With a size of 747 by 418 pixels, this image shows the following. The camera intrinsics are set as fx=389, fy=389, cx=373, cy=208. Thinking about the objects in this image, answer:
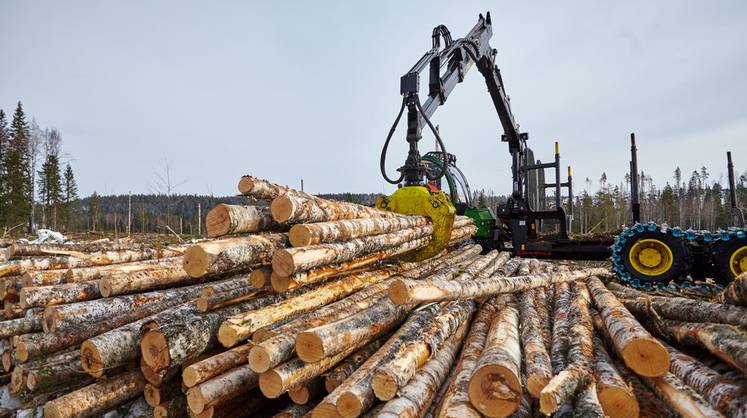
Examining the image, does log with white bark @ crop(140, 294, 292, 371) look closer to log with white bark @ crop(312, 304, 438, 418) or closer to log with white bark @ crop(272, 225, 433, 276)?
log with white bark @ crop(272, 225, 433, 276)

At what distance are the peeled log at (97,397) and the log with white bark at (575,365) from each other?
3074mm

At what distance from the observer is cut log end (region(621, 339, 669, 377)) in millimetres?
2523

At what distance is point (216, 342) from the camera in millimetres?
3236

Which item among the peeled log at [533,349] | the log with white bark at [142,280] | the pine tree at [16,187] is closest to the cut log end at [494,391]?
the peeled log at [533,349]

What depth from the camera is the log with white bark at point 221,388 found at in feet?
8.50

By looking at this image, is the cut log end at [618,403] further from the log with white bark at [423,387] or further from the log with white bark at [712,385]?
the log with white bark at [423,387]

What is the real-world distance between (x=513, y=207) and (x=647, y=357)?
28.4 ft

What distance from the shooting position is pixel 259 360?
262 centimetres

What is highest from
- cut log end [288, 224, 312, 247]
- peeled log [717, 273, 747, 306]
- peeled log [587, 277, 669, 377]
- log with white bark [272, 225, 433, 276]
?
cut log end [288, 224, 312, 247]

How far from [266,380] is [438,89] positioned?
19.8 ft

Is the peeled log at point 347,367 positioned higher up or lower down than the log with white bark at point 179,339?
lower down

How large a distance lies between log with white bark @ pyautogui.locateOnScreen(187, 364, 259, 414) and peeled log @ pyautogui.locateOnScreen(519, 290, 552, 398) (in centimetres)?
194

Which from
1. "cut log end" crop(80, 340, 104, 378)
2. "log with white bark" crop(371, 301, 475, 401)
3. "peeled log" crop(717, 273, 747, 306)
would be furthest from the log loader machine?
"cut log end" crop(80, 340, 104, 378)

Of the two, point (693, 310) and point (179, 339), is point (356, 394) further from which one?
point (693, 310)
